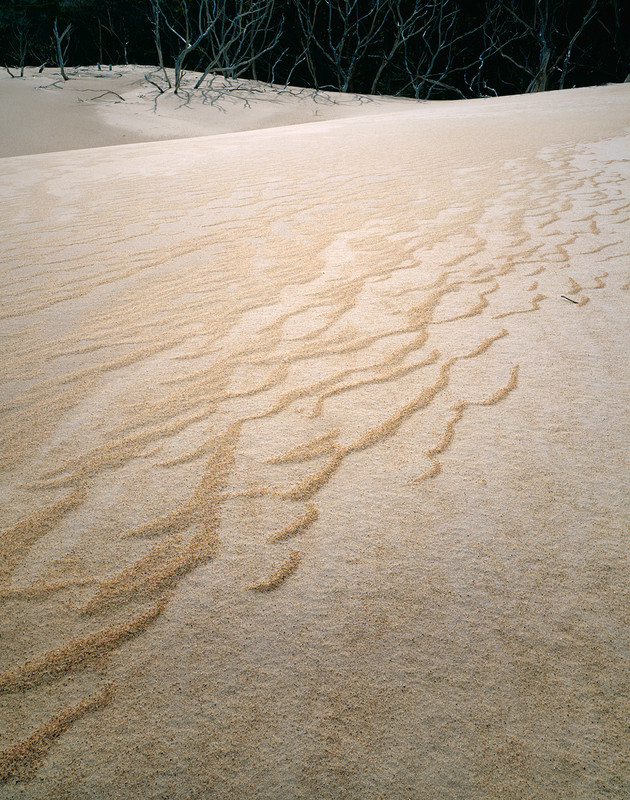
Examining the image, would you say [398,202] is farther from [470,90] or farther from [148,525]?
[470,90]

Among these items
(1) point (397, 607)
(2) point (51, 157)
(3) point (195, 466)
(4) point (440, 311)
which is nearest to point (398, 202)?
(4) point (440, 311)

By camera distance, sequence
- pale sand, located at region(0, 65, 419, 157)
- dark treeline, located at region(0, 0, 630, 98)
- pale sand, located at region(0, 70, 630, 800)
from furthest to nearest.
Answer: dark treeline, located at region(0, 0, 630, 98) < pale sand, located at region(0, 65, 419, 157) < pale sand, located at region(0, 70, 630, 800)

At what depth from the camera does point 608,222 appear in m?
3.76

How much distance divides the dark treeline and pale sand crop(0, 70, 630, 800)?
58.9ft

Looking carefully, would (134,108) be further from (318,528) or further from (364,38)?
(318,528)

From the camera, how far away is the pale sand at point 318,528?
36.4 inches

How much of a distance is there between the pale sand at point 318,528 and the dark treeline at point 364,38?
18.0 meters

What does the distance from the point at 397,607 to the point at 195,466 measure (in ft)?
2.50

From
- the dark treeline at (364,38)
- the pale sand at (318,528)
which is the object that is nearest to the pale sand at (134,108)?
the dark treeline at (364,38)

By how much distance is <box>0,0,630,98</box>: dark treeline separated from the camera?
696 inches

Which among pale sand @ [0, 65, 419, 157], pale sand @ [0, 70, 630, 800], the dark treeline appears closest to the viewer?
pale sand @ [0, 70, 630, 800]

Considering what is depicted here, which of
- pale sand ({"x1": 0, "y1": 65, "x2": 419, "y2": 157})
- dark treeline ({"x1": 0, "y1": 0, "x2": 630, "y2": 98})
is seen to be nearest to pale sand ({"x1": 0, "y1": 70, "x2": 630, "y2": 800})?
pale sand ({"x1": 0, "y1": 65, "x2": 419, "y2": 157})

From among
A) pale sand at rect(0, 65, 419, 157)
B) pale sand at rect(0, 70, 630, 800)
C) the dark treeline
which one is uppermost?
the dark treeline

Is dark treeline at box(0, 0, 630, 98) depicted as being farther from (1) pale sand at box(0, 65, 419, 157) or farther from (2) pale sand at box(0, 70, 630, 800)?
(2) pale sand at box(0, 70, 630, 800)
